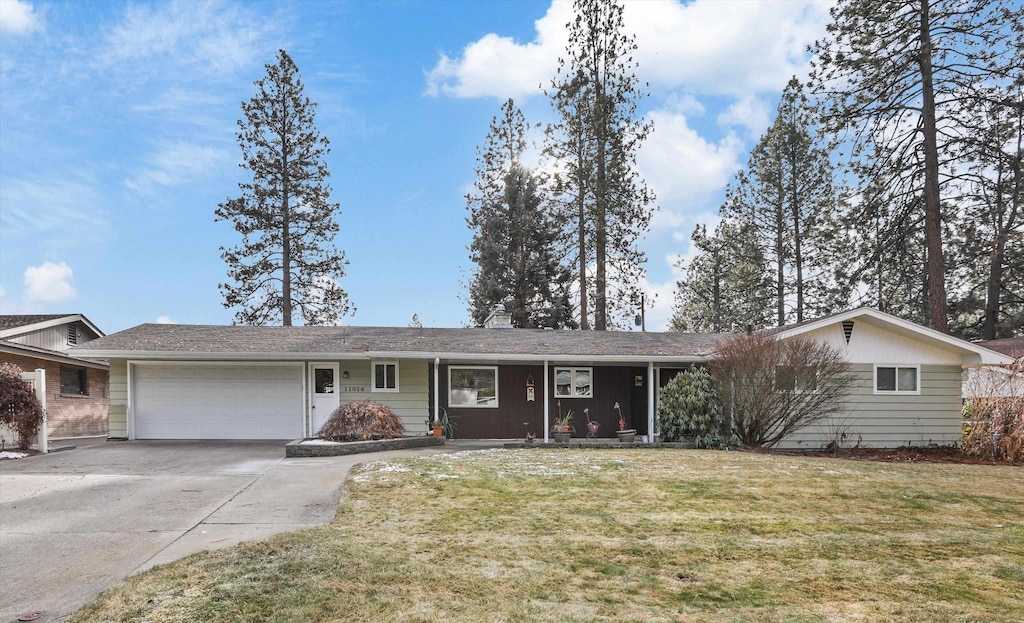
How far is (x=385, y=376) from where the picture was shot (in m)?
16.2

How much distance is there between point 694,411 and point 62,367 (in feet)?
62.5

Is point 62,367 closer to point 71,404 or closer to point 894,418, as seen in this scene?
point 71,404

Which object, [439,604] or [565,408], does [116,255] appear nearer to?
[565,408]

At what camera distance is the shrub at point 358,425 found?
530 inches

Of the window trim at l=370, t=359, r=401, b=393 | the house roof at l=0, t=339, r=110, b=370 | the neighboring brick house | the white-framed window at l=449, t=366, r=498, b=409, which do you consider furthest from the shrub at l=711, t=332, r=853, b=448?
the neighboring brick house

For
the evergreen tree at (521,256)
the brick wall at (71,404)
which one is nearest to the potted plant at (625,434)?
the evergreen tree at (521,256)

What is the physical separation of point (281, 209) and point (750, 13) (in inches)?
771

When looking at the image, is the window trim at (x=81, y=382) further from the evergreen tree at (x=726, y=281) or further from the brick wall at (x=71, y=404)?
the evergreen tree at (x=726, y=281)

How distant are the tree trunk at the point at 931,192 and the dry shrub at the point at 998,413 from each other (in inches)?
180

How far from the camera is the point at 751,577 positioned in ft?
16.7

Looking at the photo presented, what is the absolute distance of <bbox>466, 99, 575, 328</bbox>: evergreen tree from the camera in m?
29.0

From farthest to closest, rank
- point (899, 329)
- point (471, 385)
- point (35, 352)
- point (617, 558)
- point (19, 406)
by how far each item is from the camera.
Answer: point (35, 352), point (471, 385), point (899, 329), point (19, 406), point (617, 558)

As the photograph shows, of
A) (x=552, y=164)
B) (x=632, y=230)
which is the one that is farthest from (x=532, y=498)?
(x=552, y=164)

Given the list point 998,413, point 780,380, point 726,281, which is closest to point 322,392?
point 780,380
